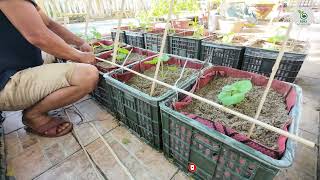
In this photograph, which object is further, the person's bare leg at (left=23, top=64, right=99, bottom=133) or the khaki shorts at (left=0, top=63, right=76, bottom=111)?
the person's bare leg at (left=23, top=64, right=99, bottom=133)

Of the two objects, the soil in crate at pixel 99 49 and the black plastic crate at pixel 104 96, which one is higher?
the soil in crate at pixel 99 49

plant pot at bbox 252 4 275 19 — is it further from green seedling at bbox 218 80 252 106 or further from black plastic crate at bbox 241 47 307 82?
green seedling at bbox 218 80 252 106

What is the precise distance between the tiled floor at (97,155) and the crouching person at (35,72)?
121 millimetres

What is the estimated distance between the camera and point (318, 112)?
1452 millimetres

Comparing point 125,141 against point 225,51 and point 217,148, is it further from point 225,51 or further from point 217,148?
point 225,51

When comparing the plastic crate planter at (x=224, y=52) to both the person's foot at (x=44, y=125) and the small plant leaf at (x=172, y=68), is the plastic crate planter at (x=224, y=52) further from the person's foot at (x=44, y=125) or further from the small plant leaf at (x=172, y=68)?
the person's foot at (x=44, y=125)

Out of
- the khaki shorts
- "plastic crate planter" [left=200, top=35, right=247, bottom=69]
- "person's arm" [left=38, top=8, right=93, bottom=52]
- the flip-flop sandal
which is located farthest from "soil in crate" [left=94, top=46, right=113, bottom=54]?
"plastic crate planter" [left=200, top=35, right=247, bottom=69]

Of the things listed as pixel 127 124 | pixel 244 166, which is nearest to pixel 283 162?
pixel 244 166

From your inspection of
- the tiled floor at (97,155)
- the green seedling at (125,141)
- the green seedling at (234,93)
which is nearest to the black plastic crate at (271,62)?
the tiled floor at (97,155)

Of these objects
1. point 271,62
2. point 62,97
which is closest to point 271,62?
point 271,62

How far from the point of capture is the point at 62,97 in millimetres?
1292

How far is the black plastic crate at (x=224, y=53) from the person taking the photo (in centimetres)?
175

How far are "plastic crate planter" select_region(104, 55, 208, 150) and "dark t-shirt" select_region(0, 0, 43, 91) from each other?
0.60m

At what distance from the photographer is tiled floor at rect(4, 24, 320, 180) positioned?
104 cm
